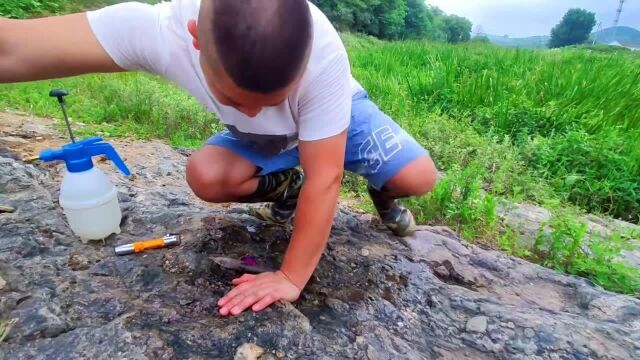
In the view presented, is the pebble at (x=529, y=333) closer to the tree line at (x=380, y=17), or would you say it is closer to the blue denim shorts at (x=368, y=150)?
the blue denim shorts at (x=368, y=150)

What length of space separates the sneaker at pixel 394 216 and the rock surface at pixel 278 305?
0.05 m

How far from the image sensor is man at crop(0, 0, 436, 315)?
98 cm

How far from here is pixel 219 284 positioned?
141 centimetres

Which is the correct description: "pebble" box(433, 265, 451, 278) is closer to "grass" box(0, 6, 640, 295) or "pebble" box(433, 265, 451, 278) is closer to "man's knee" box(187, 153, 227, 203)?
"grass" box(0, 6, 640, 295)

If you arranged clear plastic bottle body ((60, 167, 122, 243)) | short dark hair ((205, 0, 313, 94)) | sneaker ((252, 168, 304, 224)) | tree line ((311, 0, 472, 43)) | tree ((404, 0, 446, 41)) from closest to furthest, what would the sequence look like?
short dark hair ((205, 0, 313, 94))
clear plastic bottle body ((60, 167, 122, 243))
sneaker ((252, 168, 304, 224))
tree line ((311, 0, 472, 43))
tree ((404, 0, 446, 41))

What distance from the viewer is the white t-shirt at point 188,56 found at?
136 cm

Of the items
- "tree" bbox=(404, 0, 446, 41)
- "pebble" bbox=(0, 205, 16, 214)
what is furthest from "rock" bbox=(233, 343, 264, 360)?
"tree" bbox=(404, 0, 446, 41)

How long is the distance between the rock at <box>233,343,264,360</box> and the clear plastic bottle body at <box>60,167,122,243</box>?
2.35ft

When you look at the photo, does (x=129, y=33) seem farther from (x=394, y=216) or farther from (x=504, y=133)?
(x=504, y=133)

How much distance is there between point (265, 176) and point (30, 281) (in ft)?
2.74

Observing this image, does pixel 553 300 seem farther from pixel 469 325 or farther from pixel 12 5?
pixel 12 5

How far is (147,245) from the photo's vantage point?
60.8 inches

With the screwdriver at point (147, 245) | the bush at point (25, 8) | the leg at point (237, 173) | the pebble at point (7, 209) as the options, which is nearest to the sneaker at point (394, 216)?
the leg at point (237, 173)

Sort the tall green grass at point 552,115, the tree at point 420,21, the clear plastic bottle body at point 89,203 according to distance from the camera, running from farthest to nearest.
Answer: the tree at point 420,21 < the tall green grass at point 552,115 < the clear plastic bottle body at point 89,203
